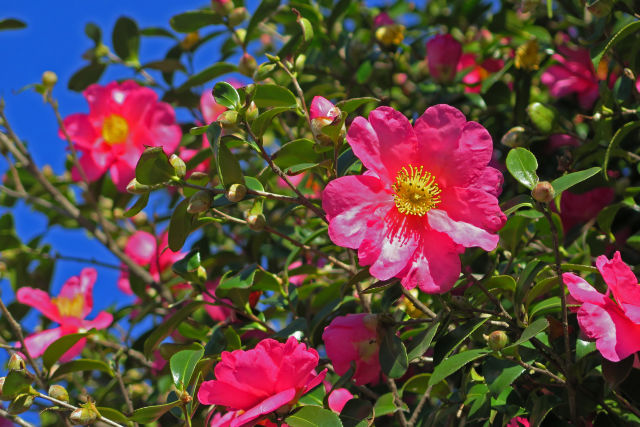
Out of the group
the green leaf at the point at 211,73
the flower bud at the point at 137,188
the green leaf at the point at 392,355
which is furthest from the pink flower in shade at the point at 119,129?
the green leaf at the point at 392,355

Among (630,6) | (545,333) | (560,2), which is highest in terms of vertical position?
(630,6)

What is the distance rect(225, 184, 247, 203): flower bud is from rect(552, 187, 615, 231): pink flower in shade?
0.77m

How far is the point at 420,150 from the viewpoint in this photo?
1082mm

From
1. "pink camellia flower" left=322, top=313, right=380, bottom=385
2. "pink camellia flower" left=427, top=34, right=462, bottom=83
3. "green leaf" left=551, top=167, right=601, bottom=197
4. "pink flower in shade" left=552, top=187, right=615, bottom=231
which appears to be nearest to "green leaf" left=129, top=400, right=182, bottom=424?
"pink camellia flower" left=322, top=313, right=380, bottom=385

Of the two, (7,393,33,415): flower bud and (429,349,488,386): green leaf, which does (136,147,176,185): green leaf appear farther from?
(429,349,488,386): green leaf

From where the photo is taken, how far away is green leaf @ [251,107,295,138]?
1083mm

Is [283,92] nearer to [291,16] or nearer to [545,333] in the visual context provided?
[545,333]

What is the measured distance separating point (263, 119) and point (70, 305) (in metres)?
0.84

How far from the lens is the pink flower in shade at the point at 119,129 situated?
171 centimetres

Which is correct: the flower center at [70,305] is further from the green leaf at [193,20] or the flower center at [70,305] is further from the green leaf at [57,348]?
→ the green leaf at [193,20]

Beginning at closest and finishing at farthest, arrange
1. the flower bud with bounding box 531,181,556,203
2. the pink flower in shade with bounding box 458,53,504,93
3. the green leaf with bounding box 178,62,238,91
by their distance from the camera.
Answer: the flower bud with bounding box 531,181,556,203 < the green leaf with bounding box 178,62,238,91 < the pink flower in shade with bounding box 458,53,504,93

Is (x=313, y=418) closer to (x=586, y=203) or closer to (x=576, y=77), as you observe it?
(x=586, y=203)

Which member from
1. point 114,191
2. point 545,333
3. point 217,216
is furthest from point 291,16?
point 545,333

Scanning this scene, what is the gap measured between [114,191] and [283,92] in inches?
34.9
